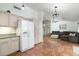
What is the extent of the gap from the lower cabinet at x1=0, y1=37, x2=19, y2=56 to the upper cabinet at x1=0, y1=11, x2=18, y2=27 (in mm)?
591

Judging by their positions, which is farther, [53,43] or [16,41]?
[53,43]

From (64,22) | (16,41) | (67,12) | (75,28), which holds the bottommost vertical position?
(16,41)

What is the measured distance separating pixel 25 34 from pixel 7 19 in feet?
4.08

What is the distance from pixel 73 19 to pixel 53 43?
208 centimetres

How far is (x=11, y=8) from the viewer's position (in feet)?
12.7

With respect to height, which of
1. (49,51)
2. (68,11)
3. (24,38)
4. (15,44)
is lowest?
(49,51)

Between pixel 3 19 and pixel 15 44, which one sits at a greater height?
pixel 3 19

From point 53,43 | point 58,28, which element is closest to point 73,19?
point 58,28

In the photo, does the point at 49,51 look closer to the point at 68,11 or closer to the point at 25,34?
the point at 25,34

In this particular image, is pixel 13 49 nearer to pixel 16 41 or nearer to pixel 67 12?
pixel 16 41

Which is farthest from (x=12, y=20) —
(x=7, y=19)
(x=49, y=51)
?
(x=49, y=51)

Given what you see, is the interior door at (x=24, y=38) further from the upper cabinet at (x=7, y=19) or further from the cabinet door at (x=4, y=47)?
the cabinet door at (x=4, y=47)

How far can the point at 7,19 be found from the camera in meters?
3.66

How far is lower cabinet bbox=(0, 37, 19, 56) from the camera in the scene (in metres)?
3.36
